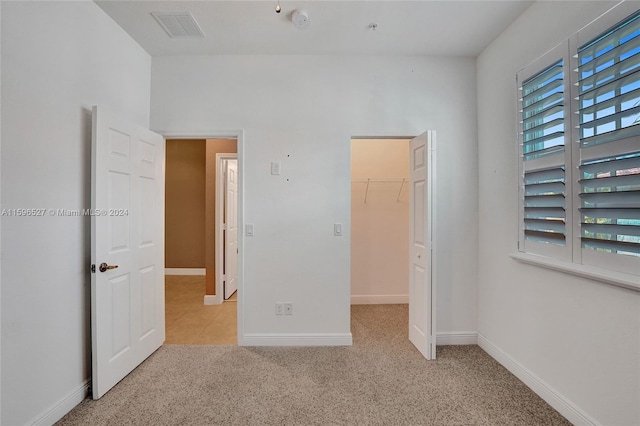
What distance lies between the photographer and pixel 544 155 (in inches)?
75.6

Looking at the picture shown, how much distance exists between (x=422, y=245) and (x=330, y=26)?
1994 millimetres

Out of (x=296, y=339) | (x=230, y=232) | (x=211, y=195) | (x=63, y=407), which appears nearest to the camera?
(x=63, y=407)

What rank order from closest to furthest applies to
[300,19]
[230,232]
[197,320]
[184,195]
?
[300,19]
[197,320]
[230,232]
[184,195]

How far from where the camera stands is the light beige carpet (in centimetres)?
175

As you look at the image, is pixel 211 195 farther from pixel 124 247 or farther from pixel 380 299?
pixel 380 299

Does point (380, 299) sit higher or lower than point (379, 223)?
lower

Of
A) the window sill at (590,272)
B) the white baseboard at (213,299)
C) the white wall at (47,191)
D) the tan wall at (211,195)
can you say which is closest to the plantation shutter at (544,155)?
the window sill at (590,272)

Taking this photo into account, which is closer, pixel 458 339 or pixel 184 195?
pixel 458 339

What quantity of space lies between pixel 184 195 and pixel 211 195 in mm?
2555

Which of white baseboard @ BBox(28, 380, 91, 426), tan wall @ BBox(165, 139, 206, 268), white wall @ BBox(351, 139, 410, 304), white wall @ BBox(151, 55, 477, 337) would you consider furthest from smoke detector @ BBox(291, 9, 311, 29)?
tan wall @ BBox(165, 139, 206, 268)

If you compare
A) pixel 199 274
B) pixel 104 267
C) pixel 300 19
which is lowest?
pixel 199 274

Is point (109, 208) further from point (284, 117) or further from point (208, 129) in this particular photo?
point (284, 117)

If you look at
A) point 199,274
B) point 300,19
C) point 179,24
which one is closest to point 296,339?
point 300,19

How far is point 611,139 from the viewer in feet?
4.90
